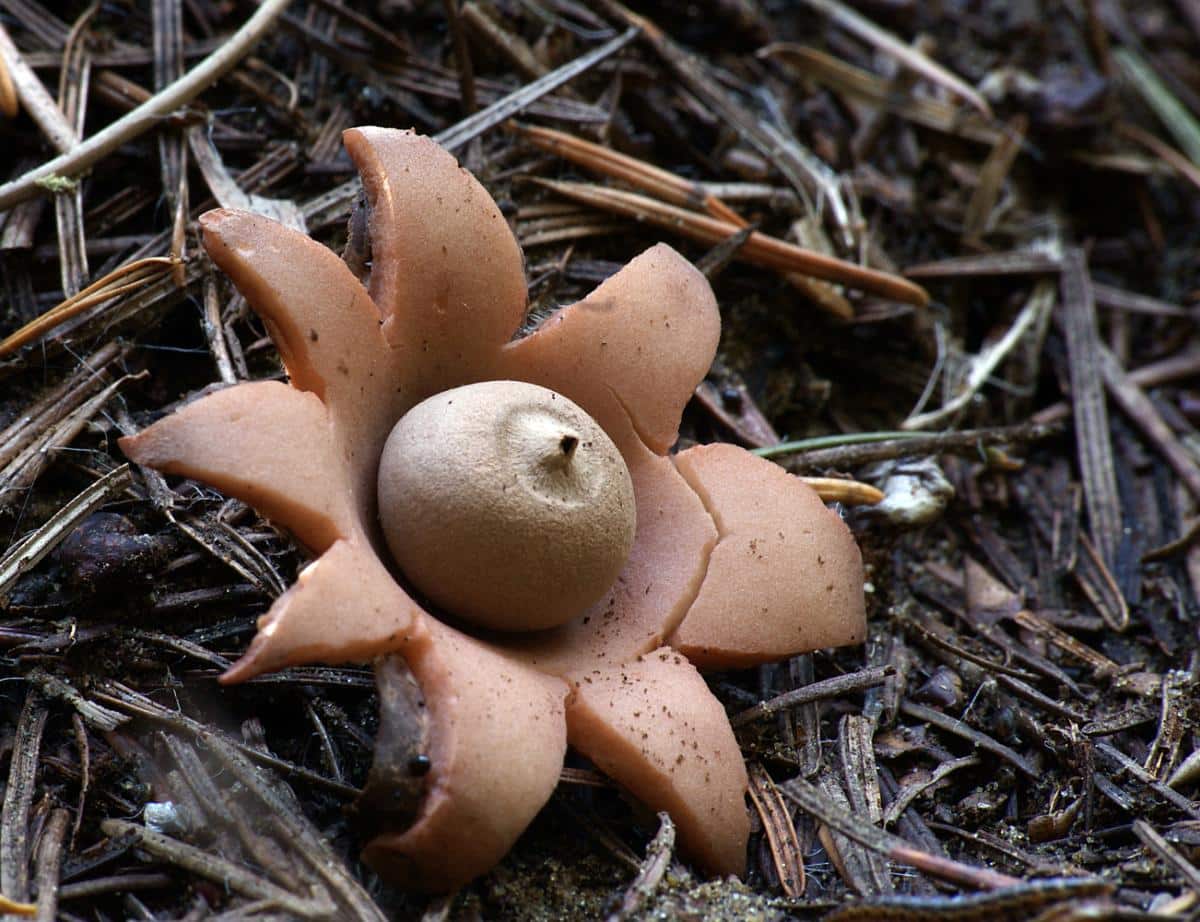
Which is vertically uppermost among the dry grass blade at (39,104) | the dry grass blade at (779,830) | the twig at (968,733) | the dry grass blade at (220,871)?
the dry grass blade at (39,104)

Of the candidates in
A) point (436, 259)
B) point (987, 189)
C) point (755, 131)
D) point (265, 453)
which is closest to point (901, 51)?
point (987, 189)

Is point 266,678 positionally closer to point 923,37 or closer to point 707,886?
point 707,886

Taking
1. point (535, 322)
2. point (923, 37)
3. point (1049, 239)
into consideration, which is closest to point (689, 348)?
point (535, 322)

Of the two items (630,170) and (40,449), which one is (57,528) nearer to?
(40,449)

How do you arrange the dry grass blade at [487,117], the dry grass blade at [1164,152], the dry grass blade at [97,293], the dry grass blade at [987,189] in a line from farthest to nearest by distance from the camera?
the dry grass blade at [1164,152] < the dry grass blade at [987,189] < the dry grass blade at [487,117] < the dry grass blade at [97,293]

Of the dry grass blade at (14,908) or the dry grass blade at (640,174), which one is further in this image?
the dry grass blade at (640,174)

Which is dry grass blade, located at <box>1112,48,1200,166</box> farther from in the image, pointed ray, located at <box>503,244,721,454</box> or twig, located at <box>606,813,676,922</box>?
twig, located at <box>606,813,676,922</box>

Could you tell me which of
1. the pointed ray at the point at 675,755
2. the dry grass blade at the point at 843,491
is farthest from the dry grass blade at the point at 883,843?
the dry grass blade at the point at 843,491

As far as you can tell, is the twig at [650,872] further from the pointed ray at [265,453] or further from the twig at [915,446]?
the twig at [915,446]

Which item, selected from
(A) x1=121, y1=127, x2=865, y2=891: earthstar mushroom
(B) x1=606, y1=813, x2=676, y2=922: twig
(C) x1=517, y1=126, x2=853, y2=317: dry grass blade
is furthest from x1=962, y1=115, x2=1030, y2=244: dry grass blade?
(B) x1=606, y1=813, x2=676, y2=922: twig
